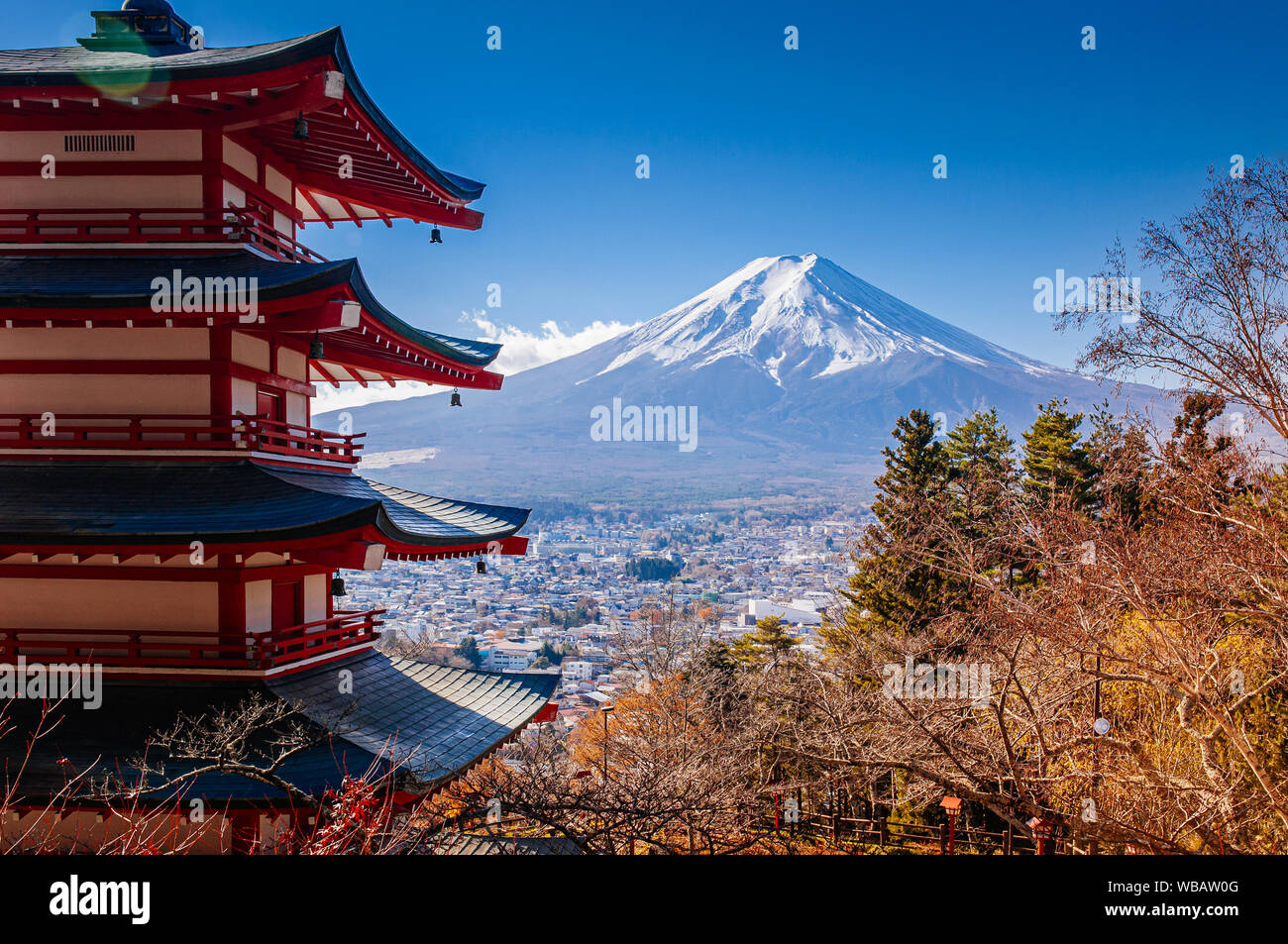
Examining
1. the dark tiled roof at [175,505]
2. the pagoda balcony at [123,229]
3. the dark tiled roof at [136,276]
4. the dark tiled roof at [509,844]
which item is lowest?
the dark tiled roof at [509,844]

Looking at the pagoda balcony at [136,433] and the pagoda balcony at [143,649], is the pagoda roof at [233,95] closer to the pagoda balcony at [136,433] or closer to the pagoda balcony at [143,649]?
the pagoda balcony at [136,433]

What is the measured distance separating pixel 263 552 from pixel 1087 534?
1125 centimetres

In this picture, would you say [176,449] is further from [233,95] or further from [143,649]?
[233,95]

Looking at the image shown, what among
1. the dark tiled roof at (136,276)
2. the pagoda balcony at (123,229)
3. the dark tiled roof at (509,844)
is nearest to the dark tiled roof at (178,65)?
the pagoda balcony at (123,229)

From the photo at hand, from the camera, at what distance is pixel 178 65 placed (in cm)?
730

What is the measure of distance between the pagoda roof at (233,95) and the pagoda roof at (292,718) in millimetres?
5251

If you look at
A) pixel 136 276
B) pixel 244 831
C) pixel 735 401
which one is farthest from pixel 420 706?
pixel 735 401

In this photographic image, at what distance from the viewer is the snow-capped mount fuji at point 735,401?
362ft

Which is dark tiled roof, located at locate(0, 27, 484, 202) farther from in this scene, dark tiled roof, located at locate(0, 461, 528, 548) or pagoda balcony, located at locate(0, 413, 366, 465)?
dark tiled roof, located at locate(0, 461, 528, 548)

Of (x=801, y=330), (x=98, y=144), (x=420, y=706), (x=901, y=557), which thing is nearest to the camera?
(x=98, y=144)

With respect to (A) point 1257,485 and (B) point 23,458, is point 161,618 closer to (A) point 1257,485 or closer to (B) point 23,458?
(B) point 23,458

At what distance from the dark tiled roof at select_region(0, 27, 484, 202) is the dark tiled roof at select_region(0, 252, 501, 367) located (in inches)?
61.1

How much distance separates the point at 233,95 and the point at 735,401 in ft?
394

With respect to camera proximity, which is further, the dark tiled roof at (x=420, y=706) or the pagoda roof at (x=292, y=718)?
the dark tiled roof at (x=420, y=706)
